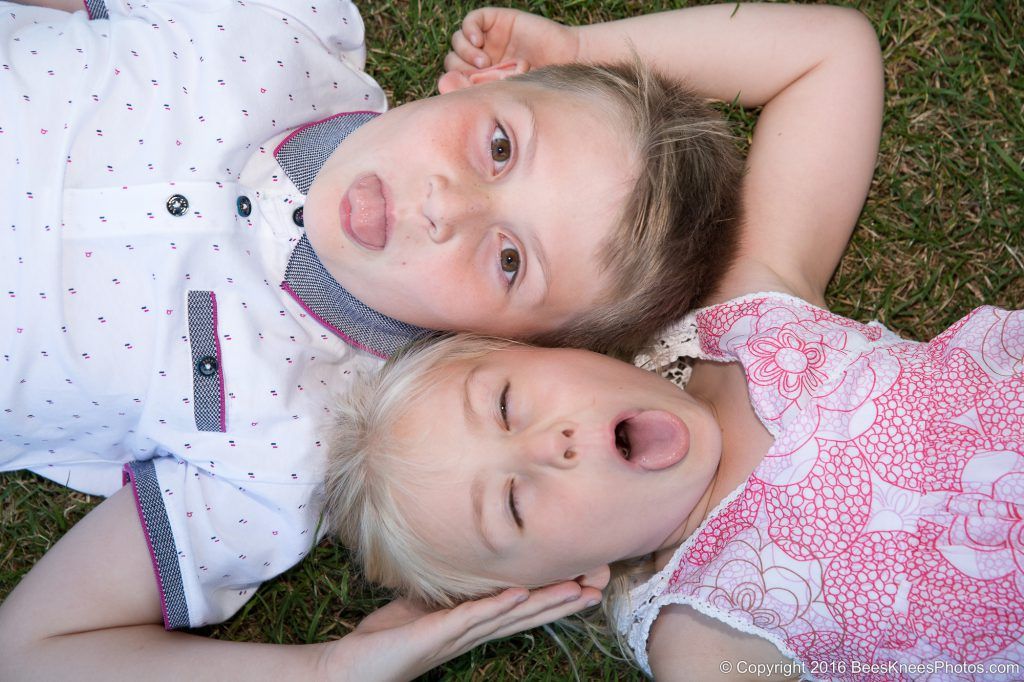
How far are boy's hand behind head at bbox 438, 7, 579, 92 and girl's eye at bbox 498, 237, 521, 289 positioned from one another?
0.91 meters

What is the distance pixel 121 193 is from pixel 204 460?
83 cm

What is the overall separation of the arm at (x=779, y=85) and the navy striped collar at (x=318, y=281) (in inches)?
28.4

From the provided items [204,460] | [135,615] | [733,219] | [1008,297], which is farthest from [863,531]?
[135,615]

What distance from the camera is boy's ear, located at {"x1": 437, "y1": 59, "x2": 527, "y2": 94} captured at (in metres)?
2.75

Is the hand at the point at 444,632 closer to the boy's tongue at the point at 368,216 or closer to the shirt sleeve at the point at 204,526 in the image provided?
the shirt sleeve at the point at 204,526

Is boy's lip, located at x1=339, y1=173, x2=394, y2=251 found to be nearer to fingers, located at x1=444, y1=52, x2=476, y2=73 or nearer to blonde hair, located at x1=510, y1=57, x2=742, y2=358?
blonde hair, located at x1=510, y1=57, x2=742, y2=358

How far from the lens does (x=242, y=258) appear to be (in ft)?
8.38

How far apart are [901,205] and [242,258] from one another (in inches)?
93.4


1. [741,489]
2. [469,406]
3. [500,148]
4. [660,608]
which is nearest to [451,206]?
[500,148]

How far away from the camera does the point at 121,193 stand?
2.45 meters

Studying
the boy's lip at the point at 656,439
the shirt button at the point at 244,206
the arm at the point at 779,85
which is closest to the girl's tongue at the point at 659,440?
the boy's lip at the point at 656,439

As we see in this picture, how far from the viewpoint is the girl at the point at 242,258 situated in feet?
7.60

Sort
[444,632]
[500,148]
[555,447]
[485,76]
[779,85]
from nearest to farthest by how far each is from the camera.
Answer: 1. [555,447]
2. [500,148]
3. [444,632]
4. [485,76]
5. [779,85]

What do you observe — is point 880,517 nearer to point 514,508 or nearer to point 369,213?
point 514,508
